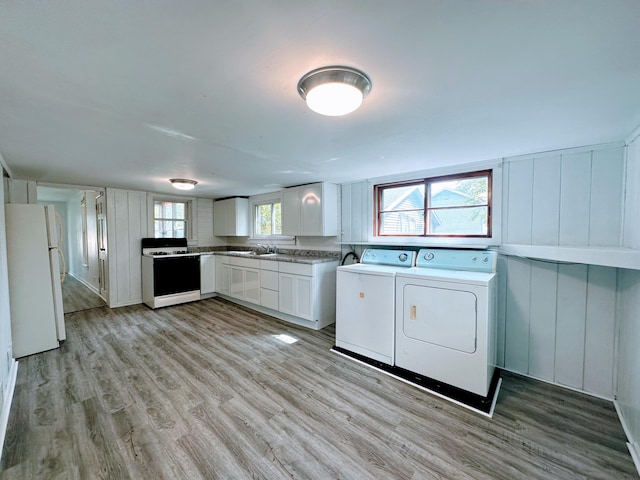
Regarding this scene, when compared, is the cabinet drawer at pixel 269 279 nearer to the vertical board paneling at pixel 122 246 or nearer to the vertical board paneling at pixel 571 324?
the vertical board paneling at pixel 122 246

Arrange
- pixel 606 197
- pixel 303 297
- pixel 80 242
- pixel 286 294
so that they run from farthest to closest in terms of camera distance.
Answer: pixel 80 242, pixel 286 294, pixel 303 297, pixel 606 197

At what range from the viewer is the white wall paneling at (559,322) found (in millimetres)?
2146

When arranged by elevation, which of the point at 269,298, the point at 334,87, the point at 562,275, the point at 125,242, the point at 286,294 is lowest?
the point at 269,298

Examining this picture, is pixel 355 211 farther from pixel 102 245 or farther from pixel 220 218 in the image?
pixel 102 245

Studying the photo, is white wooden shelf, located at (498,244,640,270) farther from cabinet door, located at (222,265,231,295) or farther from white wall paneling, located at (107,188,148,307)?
white wall paneling, located at (107,188,148,307)

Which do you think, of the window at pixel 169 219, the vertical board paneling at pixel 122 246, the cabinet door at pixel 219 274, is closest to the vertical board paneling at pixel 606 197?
the cabinet door at pixel 219 274

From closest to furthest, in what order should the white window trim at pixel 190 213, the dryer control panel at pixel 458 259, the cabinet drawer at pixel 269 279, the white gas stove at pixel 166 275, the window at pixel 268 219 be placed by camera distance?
the dryer control panel at pixel 458 259 < the cabinet drawer at pixel 269 279 < the white gas stove at pixel 166 275 < the window at pixel 268 219 < the white window trim at pixel 190 213

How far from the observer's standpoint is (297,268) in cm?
367

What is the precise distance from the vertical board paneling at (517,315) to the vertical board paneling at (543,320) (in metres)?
0.04

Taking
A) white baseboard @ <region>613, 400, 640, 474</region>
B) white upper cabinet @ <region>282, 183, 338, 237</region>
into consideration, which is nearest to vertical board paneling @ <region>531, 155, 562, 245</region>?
white baseboard @ <region>613, 400, 640, 474</region>

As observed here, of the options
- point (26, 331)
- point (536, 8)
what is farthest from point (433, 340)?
point (26, 331)

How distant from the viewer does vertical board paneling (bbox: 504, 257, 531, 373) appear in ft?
8.13

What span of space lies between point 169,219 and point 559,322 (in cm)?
612

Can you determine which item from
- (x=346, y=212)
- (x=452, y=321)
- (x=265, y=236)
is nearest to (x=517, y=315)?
(x=452, y=321)
